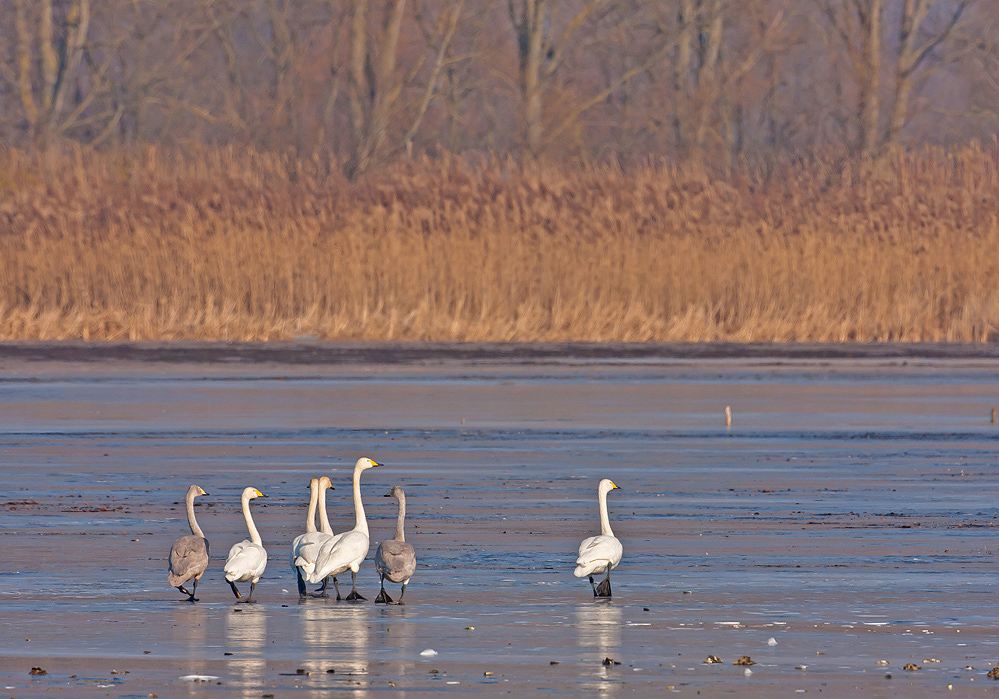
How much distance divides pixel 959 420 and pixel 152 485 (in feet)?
26.4

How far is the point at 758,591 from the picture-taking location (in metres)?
9.16

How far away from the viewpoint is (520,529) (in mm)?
11328

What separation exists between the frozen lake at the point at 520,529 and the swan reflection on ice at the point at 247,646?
2cm

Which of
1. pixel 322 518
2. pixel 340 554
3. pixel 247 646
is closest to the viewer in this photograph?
pixel 247 646

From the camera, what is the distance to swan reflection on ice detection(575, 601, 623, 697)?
7.10m

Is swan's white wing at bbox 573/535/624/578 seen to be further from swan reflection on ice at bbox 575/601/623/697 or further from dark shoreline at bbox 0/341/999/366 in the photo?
dark shoreline at bbox 0/341/999/366

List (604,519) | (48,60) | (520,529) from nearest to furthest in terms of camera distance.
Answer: (604,519), (520,529), (48,60)

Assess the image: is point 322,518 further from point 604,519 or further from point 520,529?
point 520,529

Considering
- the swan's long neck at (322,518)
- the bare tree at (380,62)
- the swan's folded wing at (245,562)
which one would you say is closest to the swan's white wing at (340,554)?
the swan's folded wing at (245,562)

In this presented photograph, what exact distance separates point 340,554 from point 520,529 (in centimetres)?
245

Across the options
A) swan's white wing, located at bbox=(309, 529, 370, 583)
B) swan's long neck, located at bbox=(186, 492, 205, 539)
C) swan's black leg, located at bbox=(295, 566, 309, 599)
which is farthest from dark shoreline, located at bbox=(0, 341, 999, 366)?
swan's white wing, located at bbox=(309, 529, 370, 583)

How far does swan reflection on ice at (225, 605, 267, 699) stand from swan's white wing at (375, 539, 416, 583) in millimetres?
Result: 546

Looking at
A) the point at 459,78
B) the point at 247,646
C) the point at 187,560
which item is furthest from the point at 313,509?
the point at 459,78

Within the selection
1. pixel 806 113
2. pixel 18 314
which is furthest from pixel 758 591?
pixel 806 113
